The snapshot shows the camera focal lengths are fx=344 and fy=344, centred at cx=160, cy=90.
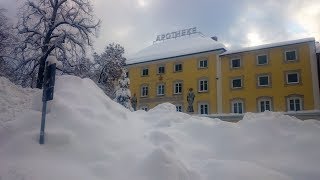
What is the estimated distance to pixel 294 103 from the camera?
38469 millimetres

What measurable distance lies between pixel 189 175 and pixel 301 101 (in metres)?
34.4

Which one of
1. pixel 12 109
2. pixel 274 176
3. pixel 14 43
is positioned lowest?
pixel 274 176

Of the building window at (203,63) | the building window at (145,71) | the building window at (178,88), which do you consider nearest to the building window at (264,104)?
the building window at (203,63)

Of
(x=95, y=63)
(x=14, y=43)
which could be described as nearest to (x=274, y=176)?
(x=14, y=43)

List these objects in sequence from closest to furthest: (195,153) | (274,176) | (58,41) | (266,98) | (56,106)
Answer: (274,176) → (56,106) → (195,153) → (58,41) → (266,98)

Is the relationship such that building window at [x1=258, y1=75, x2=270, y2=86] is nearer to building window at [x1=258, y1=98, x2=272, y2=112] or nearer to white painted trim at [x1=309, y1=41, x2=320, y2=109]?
building window at [x1=258, y1=98, x2=272, y2=112]

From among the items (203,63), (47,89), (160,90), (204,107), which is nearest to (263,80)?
(204,107)

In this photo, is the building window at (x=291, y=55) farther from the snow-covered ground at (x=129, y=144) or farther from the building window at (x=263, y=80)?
the snow-covered ground at (x=129, y=144)

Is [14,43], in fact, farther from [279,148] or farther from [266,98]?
[266,98]

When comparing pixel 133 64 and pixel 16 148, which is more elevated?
pixel 133 64

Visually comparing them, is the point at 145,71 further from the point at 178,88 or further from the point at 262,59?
the point at 262,59

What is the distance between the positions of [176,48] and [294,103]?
61.3ft

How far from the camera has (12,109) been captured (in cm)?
823

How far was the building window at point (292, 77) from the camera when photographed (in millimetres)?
38938
